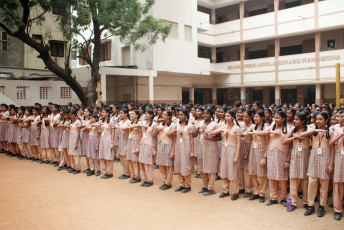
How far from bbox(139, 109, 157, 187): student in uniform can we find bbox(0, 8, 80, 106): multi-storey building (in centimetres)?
933

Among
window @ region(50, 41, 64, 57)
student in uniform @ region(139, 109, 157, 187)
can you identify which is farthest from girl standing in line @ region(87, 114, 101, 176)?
window @ region(50, 41, 64, 57)

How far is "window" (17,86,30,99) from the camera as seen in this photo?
14.6 meters

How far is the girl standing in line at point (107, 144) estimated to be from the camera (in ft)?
24.6

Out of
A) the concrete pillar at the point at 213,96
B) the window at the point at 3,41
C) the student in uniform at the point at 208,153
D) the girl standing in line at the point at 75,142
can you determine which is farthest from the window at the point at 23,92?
the concrete pillar at the point at 213,96

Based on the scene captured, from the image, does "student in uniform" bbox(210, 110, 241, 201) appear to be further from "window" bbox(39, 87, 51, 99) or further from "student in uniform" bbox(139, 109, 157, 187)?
"window" bbox(39, 87, 51, 99)

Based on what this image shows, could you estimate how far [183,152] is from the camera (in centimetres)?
636

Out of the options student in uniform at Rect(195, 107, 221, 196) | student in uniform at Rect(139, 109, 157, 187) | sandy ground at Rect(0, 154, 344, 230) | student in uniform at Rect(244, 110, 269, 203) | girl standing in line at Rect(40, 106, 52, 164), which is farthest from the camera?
girl standing in line at Rect(40, 106, 52, 164)

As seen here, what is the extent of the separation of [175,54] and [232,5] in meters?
7.57

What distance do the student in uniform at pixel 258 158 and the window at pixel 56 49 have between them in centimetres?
1644

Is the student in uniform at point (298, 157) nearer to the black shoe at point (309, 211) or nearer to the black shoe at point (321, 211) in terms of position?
the black shoe at point (309, 211)

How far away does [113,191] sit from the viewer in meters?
6.48

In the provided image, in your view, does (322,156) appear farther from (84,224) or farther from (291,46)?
(291,46)

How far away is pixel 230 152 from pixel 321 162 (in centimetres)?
160

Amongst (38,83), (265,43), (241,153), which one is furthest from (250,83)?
(241,153)
